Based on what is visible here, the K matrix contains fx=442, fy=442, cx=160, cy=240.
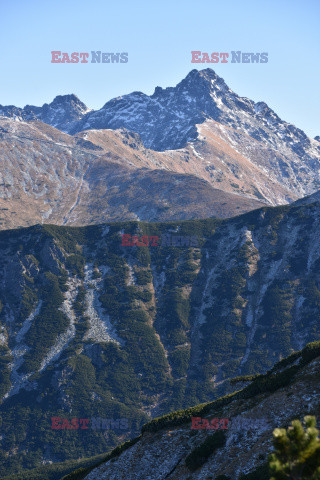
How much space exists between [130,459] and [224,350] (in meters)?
151

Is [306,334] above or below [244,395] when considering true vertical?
below


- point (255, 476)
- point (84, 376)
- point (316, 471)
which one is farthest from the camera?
point (84, 376)

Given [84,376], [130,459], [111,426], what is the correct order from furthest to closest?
[84,376], [111,426], [130,459]

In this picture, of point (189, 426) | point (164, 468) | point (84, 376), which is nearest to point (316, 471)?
point (164, 468)

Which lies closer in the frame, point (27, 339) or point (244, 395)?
point (244, 395)

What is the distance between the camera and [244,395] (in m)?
50.6

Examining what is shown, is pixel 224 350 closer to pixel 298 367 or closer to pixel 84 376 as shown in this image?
pixel 84 376

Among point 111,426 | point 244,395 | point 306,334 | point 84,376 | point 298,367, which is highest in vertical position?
point 298,367

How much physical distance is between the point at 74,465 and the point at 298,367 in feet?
359

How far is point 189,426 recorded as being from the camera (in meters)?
51.0

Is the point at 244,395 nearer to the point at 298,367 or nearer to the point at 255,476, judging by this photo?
the point at 298,367

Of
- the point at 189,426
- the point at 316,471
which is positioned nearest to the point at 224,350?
the point at 189,426

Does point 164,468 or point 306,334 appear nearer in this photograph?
point 164,468

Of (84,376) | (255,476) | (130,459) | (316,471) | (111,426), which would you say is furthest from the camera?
(84,376)
